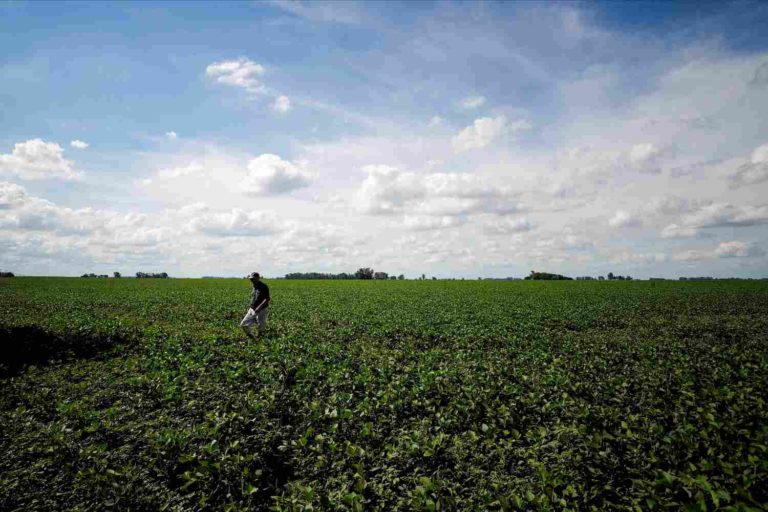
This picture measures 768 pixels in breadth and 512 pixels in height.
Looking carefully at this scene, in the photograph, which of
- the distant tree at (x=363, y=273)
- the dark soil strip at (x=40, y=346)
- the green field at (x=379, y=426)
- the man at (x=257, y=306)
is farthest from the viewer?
the distant tree at (x=363, y=273)

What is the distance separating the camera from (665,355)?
44.8 ft

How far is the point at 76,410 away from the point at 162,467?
374cm

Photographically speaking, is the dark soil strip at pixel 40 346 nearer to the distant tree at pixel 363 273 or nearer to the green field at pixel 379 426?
the green field at pixel 379 426

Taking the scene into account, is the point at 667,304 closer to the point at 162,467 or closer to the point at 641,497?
the point at 641,497

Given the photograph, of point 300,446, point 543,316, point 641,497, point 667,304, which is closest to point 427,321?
point 543,316

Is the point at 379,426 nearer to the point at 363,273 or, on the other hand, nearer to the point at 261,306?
the point at 261,306

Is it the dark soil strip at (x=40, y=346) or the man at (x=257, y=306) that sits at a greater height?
the man at (x=257, y=306)

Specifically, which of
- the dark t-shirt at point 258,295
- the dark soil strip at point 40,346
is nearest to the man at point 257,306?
the dark t-shirt at point 258,295

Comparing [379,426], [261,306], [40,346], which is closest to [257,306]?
[261,306]

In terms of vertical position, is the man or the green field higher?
the man

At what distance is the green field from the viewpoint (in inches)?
224

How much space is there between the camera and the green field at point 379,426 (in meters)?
5.68

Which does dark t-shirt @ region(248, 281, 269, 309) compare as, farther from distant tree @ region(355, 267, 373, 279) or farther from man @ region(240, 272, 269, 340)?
distant tree @ region(355, 267, 373, 279)

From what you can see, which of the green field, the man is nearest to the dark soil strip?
the green field
